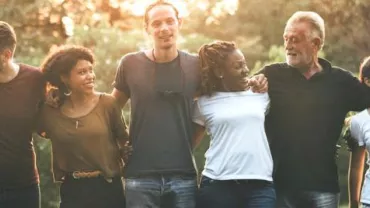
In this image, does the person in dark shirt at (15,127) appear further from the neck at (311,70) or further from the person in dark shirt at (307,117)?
the neck at (311,70)

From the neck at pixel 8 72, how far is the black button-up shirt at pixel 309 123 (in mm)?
1335

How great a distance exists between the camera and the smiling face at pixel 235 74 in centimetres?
390

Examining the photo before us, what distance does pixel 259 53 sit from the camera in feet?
38.7

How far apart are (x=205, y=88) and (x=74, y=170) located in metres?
0.78

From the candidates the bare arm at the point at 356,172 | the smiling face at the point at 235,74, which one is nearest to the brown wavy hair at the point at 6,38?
the smiling face at the point at 235,74

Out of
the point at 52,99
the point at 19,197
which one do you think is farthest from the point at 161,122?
the point at 19,197

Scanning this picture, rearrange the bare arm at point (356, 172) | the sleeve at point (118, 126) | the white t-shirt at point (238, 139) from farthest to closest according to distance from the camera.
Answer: the bare arm at point (356, 172)
the sleeve at point (118, 126)
the white t-shirt at point (238, 139)

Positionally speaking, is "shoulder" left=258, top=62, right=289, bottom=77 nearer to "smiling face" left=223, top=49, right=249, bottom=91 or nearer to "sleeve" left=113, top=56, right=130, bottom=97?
"smiling face" left=223, top=49, right=249, bottom=91

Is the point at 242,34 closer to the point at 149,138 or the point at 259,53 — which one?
the point at 259,53

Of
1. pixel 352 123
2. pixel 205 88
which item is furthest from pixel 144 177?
pixel 352 123

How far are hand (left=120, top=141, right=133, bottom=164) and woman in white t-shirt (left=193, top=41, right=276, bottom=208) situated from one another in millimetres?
388

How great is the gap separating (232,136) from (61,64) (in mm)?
960

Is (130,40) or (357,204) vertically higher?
(130,40)

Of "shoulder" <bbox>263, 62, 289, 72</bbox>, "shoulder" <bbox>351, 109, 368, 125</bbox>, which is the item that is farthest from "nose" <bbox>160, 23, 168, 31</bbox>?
"shoulder" <bbox>351, 109, 368, 125</bbox>
